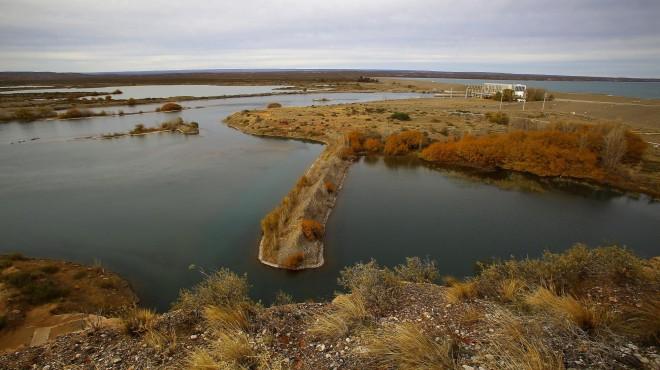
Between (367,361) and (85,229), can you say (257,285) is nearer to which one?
(367,361)

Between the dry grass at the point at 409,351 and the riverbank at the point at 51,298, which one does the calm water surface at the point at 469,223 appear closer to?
the riverbank at the point at 51,298

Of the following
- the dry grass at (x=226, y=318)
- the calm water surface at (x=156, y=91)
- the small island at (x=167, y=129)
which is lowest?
the dry grass at (x=226, y=318)

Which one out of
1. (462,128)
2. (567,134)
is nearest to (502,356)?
(567,134)

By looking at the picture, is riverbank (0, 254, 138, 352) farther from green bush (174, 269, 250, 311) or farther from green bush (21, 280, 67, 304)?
green bush (174, 269, 250, 311)

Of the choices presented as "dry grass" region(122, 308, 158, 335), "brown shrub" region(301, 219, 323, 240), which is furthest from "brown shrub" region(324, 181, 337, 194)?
"dry grass" region(122, 308, 158, 335)

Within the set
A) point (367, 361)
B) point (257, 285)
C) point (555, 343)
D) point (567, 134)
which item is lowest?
point (257, 285)

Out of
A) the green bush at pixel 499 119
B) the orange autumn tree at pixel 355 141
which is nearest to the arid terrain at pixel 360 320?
the orange autumn tree at pixel 355 141
